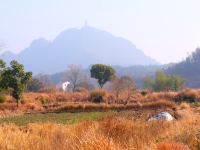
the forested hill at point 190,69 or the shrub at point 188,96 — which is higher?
the forested hill at point 190,69

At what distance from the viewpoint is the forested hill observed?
138125 millimetres

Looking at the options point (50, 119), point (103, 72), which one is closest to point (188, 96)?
point (50, 119)

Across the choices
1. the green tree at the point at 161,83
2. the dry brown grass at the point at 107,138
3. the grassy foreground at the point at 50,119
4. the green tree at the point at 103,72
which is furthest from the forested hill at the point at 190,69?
the dry brown grass at the point at 107,138

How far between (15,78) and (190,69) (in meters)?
111

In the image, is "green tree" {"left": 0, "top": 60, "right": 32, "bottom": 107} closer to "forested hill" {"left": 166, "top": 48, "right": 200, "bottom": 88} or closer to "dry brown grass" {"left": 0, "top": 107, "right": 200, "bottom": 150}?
"dry brown grass" {"left": 0, "top": 107, "right": 200, "bottom": 150}

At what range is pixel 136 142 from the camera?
32.0ft

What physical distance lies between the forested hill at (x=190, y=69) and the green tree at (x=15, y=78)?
9692 cm

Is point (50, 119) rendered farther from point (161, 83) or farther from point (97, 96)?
point (161, 83)

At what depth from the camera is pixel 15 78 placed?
4278 cm

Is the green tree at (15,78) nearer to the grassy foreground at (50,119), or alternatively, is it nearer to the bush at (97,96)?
the bush at (97,96)

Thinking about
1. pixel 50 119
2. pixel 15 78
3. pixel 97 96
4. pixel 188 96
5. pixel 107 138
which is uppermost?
pixel 15 78

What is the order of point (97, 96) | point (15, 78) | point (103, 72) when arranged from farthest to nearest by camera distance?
point (103, 72) → point (97, 96) → point (15, 78)

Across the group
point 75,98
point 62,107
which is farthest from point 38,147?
point 75,98

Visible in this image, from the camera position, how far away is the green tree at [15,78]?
4262 centimetres
